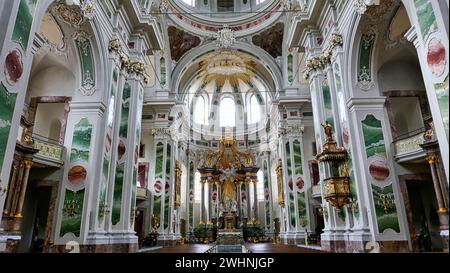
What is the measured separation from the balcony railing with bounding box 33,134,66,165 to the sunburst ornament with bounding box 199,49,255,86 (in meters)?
12.2

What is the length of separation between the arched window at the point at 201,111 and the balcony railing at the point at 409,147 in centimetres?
1762

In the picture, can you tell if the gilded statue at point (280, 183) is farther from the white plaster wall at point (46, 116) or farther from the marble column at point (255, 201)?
Result: the white plaster wall at point (46, 116)

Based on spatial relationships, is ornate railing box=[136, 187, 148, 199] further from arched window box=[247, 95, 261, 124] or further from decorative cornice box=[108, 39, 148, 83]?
arched window box=[247, 95, 261, 124]

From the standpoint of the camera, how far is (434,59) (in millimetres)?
4594

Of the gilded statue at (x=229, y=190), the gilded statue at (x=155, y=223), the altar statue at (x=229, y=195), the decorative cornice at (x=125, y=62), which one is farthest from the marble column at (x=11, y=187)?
the gilded statue at (x=229, y=190)

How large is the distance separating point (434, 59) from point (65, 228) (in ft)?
26.6

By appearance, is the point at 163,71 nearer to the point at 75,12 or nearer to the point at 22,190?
the point at 75,12

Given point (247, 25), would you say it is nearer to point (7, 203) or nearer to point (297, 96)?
point (297, 96)

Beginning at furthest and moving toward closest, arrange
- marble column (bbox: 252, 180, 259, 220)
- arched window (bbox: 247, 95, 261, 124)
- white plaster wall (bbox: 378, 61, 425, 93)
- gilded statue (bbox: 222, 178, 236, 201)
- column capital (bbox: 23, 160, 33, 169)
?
arched window (bbox: 247, 95, 261, 124) → gilded statue (bbox: 222, 178, 236, 201) → marble column (bbox: 252, 180, 259, 220) → white plaster wall (bbox: 378, 61, 425, 93) → column capital (bbox: 23, 160, 33, 169)

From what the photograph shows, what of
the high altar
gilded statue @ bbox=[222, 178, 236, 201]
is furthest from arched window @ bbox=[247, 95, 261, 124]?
gilded statue @ bbox=[222, 178, 236, 201]

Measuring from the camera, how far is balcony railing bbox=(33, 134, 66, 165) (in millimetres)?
7867

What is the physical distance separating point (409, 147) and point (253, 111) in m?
17.2
